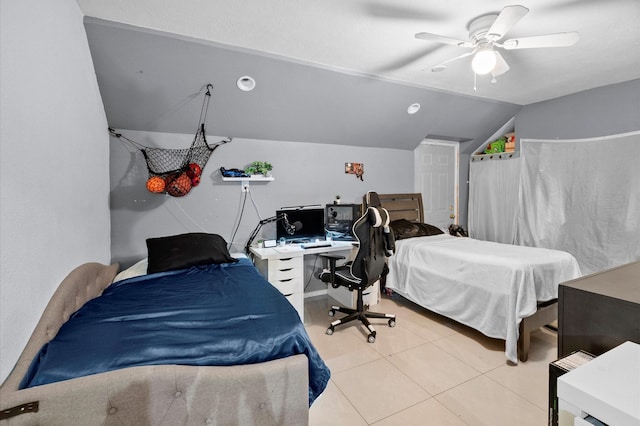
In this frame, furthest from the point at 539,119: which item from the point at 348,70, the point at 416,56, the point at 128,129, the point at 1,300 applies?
the point at 1,300

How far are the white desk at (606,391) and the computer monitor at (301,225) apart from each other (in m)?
2.86

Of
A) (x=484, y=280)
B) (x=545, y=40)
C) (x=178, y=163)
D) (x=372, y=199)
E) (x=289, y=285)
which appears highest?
(x=545, y=40)

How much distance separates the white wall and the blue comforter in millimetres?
170

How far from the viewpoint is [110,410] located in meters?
1.19

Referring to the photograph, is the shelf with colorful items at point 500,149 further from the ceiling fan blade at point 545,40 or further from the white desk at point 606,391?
the white desk at point 606,391

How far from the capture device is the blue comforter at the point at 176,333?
1.25m

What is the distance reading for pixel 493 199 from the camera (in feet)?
14.7

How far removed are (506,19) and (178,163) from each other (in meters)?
3.01

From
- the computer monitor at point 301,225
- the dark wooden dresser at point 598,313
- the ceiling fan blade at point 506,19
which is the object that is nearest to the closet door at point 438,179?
the computer monitor at point 301,225

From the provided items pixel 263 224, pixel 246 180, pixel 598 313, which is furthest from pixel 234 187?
pixel 598 313

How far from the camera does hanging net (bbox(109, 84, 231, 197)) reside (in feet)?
9.57

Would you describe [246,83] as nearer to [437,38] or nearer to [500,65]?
[437,38]

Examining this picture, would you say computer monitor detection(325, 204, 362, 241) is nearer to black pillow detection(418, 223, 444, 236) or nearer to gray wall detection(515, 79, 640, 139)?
black pillow detection(418, 223, 444, 236)

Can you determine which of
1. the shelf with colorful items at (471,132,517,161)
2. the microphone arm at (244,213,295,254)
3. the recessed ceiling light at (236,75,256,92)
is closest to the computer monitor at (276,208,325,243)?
the microphone arm at (244,213,295,254)
